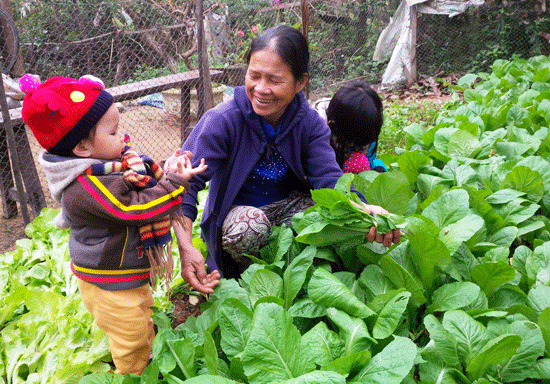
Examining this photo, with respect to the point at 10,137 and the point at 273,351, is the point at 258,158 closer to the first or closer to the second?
the point at 273,351

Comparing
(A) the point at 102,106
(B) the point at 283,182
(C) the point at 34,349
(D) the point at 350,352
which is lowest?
(C) the point at 34,349

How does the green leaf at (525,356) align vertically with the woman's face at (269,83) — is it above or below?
below

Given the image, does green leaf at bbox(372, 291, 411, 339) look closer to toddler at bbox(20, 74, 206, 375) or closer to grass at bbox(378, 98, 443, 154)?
toddler at bbox(20, 74, 206, 375)

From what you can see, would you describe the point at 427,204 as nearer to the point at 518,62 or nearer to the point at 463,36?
the point at 518,62

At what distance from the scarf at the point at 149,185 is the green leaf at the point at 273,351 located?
0.54 meters

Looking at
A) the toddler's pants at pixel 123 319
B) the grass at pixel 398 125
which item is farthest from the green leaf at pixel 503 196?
the grass at pixel 398 125

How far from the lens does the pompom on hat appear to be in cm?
155

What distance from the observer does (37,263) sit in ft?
9.70

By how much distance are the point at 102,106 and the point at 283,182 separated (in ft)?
3.40

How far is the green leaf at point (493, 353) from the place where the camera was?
1.36m

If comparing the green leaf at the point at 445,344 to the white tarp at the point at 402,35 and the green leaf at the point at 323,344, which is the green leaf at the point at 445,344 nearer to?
the green leaf at the point at 323,344

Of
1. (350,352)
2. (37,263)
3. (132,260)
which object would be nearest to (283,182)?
(132,260)

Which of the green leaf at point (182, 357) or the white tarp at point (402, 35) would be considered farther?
the white tarp at point (402, 35)

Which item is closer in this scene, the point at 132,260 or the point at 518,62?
the point at 132,260
